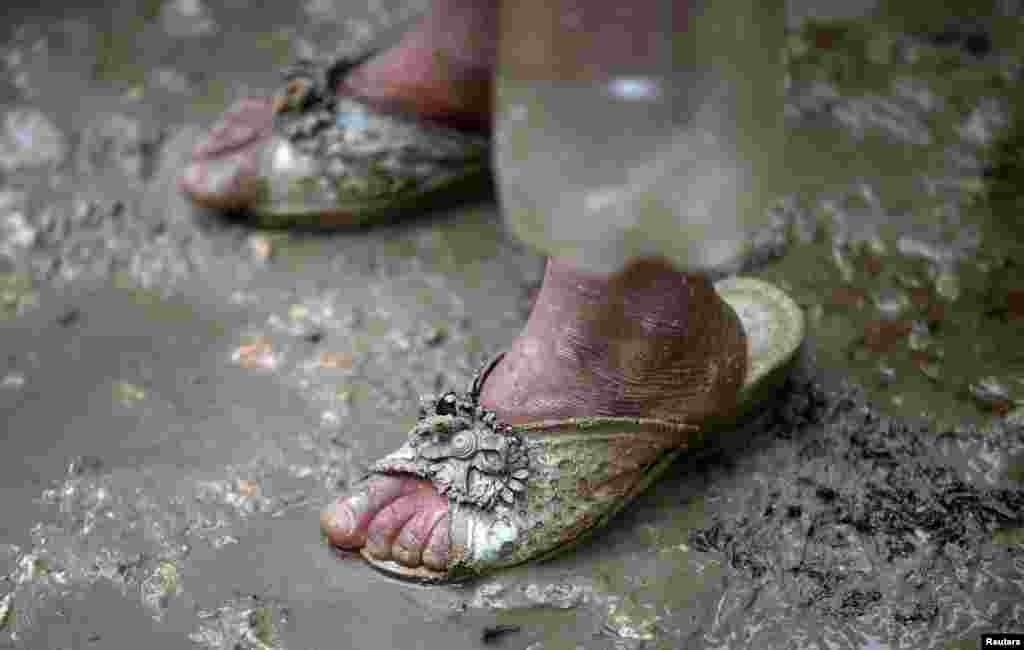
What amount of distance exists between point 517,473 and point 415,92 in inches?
36.1

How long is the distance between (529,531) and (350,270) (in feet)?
2.45

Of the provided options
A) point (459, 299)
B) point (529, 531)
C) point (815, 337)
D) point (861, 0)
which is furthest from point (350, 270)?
point (861, 0)

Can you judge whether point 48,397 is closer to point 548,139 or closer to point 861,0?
point 548,139

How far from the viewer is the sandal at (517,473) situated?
1479mm

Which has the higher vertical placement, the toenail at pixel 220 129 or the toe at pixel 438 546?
the toenail at pixel 220 129

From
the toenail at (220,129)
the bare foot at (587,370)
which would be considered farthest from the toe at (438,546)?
the toenail at (220,129)

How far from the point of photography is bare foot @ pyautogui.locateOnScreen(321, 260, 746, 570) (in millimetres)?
1465

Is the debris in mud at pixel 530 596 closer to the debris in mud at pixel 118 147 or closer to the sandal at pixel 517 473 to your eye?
the sandal at pixel 517 473

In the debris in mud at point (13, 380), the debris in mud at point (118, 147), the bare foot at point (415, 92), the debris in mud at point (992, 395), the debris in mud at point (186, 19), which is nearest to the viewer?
the debris in mud at point (992, 395)

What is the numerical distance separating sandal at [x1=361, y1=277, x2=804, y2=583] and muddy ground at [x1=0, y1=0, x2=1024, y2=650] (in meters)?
0.04

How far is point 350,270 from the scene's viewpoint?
2.03 meters

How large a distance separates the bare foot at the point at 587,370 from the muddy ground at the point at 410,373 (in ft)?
0.29

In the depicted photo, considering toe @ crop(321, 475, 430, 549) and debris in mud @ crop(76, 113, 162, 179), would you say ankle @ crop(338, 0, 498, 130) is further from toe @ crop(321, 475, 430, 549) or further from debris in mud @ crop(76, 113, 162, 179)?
toe @ crop(321, 475, 430, 549)
